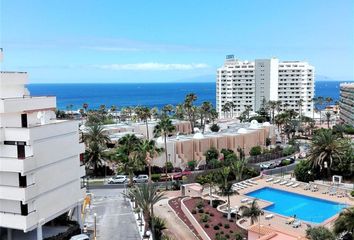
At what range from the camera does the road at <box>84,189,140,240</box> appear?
38.6m

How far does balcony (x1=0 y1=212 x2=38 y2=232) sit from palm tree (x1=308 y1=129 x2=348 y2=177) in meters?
37.9

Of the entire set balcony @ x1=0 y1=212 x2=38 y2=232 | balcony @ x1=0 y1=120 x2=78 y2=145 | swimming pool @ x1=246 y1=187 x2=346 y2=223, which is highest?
balcony @ x1=0 y1=120 x2=78 y2=145

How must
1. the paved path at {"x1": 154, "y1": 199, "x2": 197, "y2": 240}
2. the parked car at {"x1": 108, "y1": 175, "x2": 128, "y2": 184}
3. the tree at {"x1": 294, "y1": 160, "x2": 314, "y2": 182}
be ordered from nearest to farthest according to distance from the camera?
the paved path at {"x1": 154, "y1": 199, "x2": 197, "y2": 240} < the tree at {"x1": 294, "y1": 160, "x2": 314, "y2": 182} < the parked car at {"x1": 108, "y1": 175, "x2": 128, "y2": 184}

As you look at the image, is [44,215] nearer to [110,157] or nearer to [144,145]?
[144,145]

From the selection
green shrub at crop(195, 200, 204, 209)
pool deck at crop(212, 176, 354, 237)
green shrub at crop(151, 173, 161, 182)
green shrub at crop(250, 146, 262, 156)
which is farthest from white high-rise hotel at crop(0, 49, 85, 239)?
green shrub at crop(250, 146, 262, 156)

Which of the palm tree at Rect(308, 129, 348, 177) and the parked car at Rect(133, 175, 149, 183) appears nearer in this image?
the palm tree at Rect(308, 129, 348, 177)

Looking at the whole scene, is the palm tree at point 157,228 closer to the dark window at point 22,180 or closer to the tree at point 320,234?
the dark window at point 22,180

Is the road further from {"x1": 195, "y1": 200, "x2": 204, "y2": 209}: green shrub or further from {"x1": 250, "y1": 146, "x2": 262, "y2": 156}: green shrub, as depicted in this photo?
{"x1": 250, "y1": 146, "x2": 262, "y2": 156}: green shrub

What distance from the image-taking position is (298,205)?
49625 mm

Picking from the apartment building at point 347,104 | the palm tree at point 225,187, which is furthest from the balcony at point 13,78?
the apartment building at point 347,104

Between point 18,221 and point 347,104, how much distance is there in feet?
341

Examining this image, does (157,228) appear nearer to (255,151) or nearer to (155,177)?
(155,177)

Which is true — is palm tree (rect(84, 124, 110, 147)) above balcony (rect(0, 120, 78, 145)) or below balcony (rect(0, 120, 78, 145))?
below

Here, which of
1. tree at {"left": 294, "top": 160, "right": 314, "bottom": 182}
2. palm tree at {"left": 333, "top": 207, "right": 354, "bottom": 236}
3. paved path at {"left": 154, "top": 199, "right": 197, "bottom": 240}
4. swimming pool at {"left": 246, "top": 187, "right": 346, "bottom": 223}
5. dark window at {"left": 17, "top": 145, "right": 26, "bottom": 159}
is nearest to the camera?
palm tree at {"left": 333, "top": 207, "right": 354, "bottom": 236}
